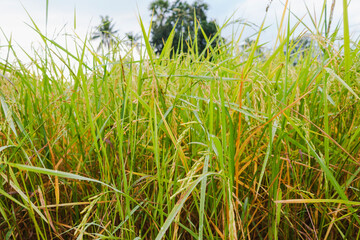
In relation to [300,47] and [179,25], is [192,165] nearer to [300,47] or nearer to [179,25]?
[300,47]

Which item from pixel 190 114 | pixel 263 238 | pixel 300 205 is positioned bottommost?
pixel 263 238

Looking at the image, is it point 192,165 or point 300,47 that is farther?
point 300,47

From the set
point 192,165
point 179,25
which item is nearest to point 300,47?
point 192,165

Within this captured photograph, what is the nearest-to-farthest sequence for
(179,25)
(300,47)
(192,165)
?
(192,165), (300,47), (179,25)

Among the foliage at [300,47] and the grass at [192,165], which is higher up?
the foliage at [300,47]

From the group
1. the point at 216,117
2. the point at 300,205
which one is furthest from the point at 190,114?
the point at 300,205

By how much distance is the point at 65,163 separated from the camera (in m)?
0.95

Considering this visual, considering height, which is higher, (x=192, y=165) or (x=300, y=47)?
(x=300, y=47)

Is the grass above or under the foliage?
under

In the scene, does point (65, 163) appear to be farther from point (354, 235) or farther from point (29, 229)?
point (354, 235)

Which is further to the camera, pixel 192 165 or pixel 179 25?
pixel 179 25

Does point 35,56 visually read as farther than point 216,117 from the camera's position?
Yes

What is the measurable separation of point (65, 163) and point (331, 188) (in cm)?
81

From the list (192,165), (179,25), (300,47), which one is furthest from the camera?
→ (179,25)
